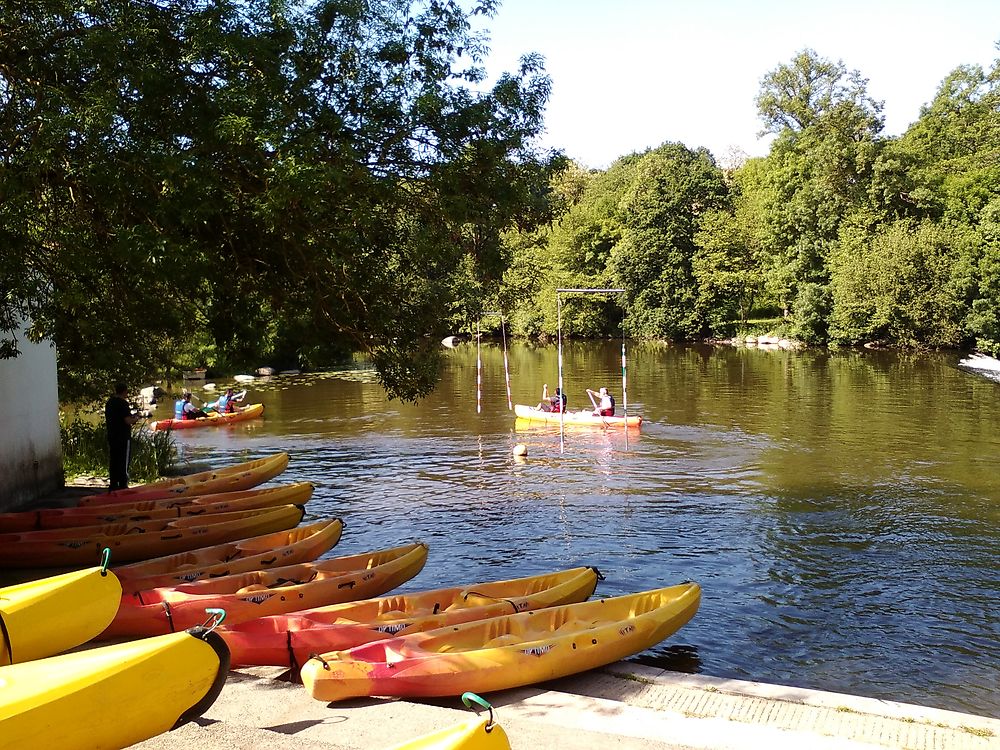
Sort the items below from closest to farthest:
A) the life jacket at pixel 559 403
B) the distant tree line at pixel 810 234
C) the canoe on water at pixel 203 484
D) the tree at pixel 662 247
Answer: the canoe on water at pixel 203 484 → the life jacket at pixel 559 403 → the distant tree line at pixel 810 234 → the tree at pixel 662 247

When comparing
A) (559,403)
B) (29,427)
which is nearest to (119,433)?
(29,427)

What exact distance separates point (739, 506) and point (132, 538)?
9.68 metres

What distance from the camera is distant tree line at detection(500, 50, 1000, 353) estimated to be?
46.1 meters

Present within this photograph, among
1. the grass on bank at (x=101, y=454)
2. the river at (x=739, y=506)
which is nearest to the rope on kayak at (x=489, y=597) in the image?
the river at (x=739, y=506)

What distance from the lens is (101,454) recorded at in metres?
17.2

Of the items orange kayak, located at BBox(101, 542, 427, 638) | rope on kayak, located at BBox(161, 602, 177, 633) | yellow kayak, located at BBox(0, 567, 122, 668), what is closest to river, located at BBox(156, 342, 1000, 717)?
orange kayak, located at BBox(101, 542, 427, 638)

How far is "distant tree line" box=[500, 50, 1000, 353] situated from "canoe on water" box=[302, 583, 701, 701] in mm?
32984

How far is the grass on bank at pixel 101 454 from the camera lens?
53.5ft

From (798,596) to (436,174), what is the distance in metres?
6.58

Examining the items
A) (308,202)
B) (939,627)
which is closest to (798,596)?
(939,627)

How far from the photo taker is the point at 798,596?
11.0 meters

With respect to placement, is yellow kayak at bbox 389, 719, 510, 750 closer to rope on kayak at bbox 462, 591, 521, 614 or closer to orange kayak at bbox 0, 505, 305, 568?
rope on kayak at bbox 462, 591, 521, 614

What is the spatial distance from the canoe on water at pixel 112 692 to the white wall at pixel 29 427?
907 cm

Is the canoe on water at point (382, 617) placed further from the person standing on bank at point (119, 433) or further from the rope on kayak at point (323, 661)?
the person standing on bank at point (119, 433)
